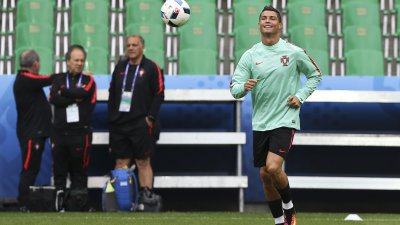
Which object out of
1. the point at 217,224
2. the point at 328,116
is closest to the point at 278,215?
the point at 217,224

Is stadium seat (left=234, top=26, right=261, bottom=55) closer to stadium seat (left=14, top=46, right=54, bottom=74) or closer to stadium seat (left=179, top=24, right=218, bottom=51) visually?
stadium seat (left=179, top=24, right=218, bottom=51)

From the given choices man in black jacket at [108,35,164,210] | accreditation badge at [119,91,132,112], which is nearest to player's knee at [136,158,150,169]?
man in black jacket at [108,35,164,210]

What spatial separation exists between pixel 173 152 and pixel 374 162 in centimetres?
238

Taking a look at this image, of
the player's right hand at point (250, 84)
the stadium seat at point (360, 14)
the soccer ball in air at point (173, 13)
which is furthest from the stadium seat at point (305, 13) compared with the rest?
the player's right hand at point (250, 84)

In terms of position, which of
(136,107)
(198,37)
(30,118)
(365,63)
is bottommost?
(30,118)

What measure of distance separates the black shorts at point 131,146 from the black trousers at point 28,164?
808 mm

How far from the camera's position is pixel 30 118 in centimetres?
888

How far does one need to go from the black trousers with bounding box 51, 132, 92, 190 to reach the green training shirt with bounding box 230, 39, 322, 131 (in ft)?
10.3

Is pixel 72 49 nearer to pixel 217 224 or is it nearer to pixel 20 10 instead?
pixel 217 224

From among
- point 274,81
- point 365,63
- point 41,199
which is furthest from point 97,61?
point 274,81

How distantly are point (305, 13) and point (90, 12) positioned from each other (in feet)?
10.8

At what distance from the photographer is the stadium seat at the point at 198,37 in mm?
11828

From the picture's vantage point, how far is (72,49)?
8.80 meters

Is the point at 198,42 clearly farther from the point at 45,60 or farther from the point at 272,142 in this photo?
the point at 272,142
